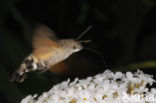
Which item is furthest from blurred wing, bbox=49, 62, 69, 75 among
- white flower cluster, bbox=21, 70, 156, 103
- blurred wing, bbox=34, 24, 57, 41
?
blurred wing, bbox=34, 24, 57, 41

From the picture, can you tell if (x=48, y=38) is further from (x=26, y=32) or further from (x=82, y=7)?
(x=82, y=7)

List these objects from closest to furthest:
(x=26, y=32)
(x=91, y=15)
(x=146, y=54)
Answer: (x=26, y=32) → (x=146, y=54) → (x=91, y=15)

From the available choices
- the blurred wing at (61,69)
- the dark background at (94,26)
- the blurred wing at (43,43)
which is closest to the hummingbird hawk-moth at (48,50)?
the blurred wing at (43,43)

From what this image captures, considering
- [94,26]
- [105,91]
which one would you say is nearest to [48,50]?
[105,91]

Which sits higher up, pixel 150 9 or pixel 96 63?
pixel 150 9

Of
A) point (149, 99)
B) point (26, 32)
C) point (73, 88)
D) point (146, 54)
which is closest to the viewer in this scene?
point (149, 99)

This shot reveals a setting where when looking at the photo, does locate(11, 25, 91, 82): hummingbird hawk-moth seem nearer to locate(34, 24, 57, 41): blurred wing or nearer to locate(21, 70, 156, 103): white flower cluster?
locate(34, 24, 57, 41): blurred wing

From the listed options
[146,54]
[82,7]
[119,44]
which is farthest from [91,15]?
[146,54]
